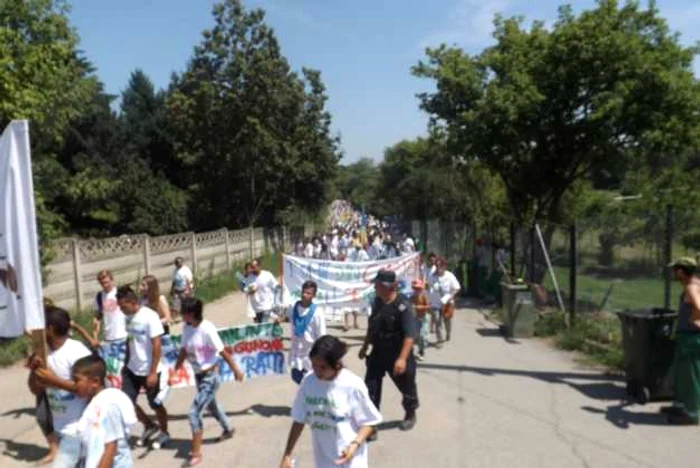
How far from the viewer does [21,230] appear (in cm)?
461

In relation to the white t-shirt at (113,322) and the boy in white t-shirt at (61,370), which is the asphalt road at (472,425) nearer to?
the white t-shirt at (113,322)

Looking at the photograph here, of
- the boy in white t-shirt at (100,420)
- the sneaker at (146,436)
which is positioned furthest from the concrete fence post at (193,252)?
the boy in white t-shirt at (100,420)

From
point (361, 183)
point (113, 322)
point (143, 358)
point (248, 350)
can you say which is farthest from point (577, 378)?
point (361, 183)

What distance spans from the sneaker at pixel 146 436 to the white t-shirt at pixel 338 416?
3535mm

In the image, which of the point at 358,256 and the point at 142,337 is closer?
the point at 142,337

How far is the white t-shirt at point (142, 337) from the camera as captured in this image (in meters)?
7.11

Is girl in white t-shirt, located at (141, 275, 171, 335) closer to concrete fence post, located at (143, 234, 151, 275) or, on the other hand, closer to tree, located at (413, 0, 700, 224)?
concrete fence post, located at (143, 234, 151, 275)

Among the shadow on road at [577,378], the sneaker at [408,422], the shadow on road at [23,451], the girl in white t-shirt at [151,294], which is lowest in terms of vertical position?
the shadow on road at [577,378]

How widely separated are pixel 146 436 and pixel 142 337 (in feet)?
3.75

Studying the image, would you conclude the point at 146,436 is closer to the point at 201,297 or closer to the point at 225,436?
the point at 225,436

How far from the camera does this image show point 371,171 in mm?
161875

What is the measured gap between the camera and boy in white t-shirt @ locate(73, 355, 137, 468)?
4.30m

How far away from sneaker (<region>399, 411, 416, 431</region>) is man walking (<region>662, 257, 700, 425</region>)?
9.68 feet

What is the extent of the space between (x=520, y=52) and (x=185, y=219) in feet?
66.7
